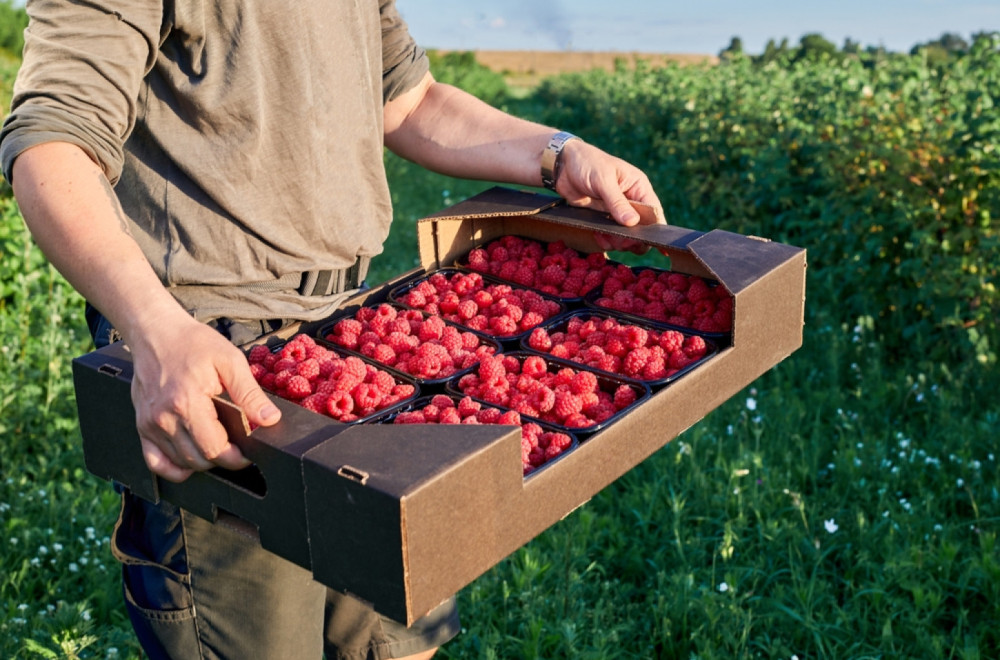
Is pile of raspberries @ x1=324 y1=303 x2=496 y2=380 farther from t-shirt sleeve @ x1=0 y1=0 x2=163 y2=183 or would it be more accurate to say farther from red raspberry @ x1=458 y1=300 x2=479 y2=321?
t-shirt sleeve @ x1=0 y1=0 x2=163 y2=183

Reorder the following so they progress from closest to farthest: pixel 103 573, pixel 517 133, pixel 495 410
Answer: pixel 495 410
pixel 517 133
pixel 103 573

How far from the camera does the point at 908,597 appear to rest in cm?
325

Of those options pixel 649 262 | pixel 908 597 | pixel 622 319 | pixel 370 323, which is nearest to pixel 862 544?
pixel 908 597

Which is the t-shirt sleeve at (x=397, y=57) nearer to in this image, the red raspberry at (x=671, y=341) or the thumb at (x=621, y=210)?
the thumb at (x=621, y=210)

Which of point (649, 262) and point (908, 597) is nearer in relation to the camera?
point (908, 597)

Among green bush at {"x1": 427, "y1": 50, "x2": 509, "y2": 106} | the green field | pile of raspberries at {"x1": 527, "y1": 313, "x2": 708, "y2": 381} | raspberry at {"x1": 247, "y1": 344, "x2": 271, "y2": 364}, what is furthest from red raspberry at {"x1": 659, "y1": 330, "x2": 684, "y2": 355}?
green bush at {"x1": 427, "y1": 50, "x2": 509, "y2": 106}

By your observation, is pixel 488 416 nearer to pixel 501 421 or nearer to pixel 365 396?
pixel 501 421

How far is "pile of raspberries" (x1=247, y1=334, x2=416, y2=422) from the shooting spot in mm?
1750

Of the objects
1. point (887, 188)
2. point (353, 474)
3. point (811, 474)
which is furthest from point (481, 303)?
point (887, 188)

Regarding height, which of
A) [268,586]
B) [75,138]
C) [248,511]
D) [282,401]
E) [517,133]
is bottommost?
[268,586]

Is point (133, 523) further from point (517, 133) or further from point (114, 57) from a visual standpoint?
point (517, 133)

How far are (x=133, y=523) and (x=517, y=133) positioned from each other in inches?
49.4

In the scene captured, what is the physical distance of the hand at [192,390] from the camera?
149 centimetres

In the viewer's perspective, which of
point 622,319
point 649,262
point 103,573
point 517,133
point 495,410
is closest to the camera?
point 495,410
